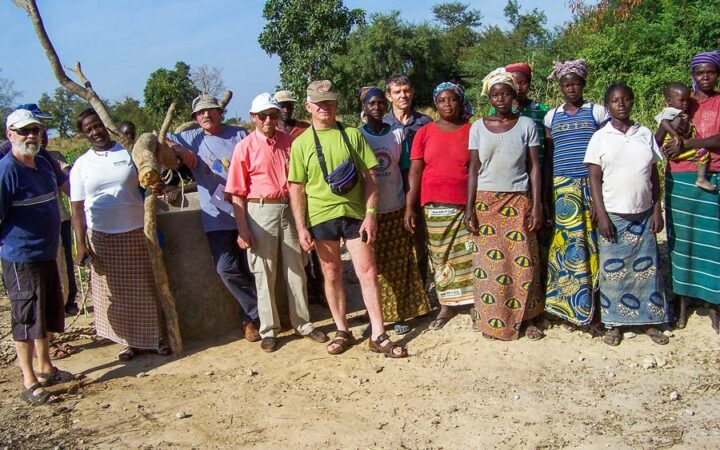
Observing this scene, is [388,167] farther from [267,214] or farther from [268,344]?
[268,344]

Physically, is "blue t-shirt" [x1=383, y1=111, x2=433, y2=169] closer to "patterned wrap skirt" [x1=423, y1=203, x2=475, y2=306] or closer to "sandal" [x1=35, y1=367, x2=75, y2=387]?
"patterned wrap skirt" [x1=423, y1=203, x2=475, y2=306]

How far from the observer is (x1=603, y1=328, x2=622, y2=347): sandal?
4.34 meters

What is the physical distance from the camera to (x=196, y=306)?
513 centimetres

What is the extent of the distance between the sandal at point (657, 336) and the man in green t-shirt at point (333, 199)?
5.68 feet

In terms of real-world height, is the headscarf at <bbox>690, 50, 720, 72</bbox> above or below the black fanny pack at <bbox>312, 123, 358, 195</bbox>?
above

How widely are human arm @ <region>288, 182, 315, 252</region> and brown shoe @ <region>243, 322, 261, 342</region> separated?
38.7 inches

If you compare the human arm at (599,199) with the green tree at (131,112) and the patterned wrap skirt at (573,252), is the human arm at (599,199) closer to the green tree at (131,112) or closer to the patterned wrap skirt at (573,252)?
the patterned wrap skirt at (573,252)

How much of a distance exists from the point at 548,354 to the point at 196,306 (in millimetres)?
2789

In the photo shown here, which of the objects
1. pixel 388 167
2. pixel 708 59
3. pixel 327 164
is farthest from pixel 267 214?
pixel 708 59

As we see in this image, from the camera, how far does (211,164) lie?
4.88 metres

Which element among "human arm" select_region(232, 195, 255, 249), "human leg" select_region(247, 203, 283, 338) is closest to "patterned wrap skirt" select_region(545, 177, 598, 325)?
"human leg" select_region(247, 203, 283, 338)

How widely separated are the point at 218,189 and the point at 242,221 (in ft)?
1.44

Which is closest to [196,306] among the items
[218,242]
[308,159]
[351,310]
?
[218,242]

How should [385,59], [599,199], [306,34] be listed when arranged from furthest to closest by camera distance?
[385,59], [306,34], [599,199]
